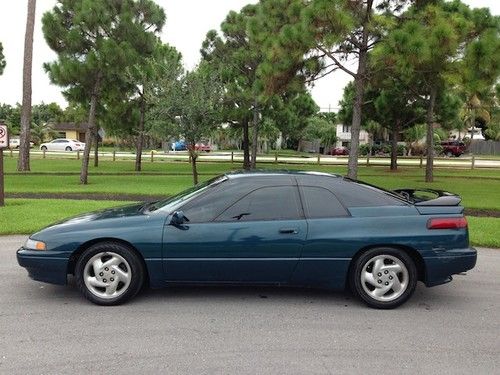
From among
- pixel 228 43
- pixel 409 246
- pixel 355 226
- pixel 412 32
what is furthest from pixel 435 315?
pixel 228 43

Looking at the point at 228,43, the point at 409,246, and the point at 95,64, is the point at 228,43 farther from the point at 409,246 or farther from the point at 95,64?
the point at 409,246

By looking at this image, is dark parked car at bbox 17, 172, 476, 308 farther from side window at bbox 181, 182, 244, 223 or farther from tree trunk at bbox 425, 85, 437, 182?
tree trunk at bbox 425, 85, 437, 182

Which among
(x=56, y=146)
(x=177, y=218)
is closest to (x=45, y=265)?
(x=177, y=218)

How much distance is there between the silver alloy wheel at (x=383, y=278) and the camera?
482 centimetres

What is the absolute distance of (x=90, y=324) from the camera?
434cm

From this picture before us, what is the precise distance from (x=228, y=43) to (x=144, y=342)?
22.3 m

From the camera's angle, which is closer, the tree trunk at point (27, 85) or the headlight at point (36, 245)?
the headlight at point (36, 245)

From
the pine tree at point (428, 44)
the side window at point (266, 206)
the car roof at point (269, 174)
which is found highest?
the pine tree at point (428, 44)

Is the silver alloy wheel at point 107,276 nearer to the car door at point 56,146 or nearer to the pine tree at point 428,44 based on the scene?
the pine tree at point 428,44

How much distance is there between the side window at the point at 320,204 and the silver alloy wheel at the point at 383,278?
555mm

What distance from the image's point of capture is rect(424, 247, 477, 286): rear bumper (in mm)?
4809

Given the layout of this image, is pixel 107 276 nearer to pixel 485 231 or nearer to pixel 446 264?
pixel 446 264

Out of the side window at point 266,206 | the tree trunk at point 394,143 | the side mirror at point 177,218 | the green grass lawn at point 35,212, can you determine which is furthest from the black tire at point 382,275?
the tree trunk at point 394,143

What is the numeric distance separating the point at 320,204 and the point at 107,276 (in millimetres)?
2161
